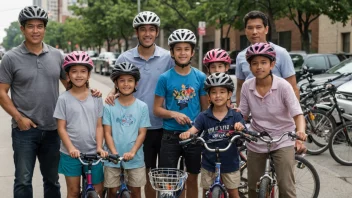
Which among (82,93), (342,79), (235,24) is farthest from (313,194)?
(235,24)

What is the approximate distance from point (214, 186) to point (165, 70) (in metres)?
1.47

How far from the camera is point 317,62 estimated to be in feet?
50.3

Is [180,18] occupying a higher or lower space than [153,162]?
higher

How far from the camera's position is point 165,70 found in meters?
4.89

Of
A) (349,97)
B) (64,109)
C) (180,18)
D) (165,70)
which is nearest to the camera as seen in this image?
(64,109)

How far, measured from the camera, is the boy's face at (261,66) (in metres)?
4.20

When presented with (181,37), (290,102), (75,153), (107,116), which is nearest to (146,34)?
(181,37)

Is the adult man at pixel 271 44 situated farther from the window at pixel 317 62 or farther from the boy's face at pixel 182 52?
the window at pixel 317 62

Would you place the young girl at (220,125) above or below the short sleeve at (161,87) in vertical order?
below

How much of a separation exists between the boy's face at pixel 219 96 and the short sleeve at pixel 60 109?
1366 mm

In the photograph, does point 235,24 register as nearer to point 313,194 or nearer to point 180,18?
point 180,18

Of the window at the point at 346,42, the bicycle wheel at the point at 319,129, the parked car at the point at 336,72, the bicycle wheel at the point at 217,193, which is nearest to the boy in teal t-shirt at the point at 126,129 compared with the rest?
the bicycle wheel at the point at 217,193

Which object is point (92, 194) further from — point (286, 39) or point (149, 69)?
point (286, 39)

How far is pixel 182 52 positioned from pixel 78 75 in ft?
3.37
